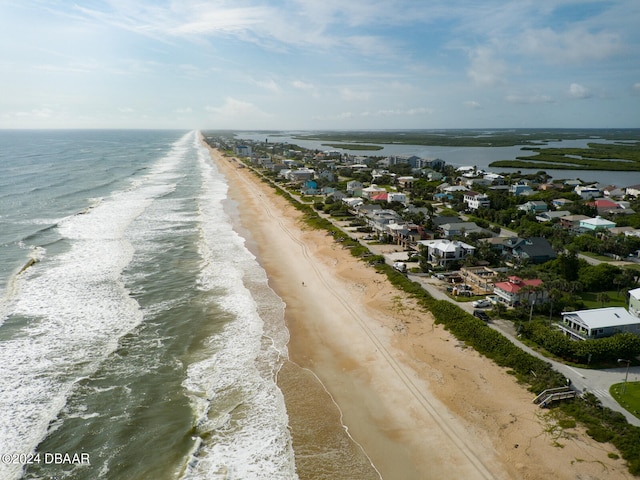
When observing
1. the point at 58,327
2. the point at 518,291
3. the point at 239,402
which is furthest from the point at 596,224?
the point at 58,327

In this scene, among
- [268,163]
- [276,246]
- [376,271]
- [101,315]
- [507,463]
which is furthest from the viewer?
[268,163]

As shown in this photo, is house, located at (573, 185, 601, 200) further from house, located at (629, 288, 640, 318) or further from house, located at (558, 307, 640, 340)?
house, located at (558, 307, 640, 340)

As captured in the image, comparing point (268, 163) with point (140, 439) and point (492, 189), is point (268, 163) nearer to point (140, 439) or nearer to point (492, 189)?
point (492, 189)

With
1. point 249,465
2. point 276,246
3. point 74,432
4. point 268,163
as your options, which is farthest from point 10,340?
point 268,163

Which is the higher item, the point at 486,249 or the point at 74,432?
the point at 486,249

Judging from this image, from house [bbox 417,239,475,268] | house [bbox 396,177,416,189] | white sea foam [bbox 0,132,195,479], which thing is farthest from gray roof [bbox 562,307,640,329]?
house [bbox 396,177,416,189]

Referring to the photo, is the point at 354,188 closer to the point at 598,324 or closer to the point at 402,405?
the point at 598,324
